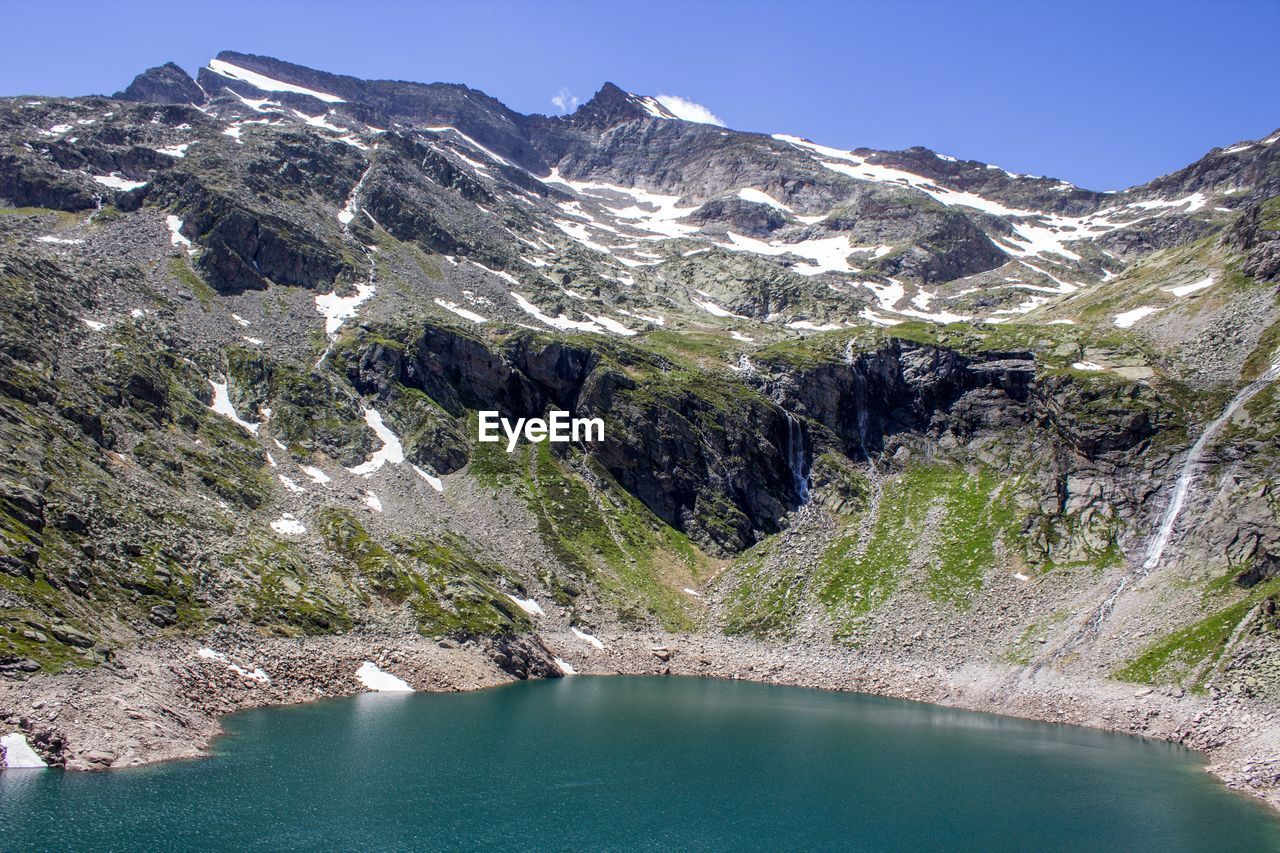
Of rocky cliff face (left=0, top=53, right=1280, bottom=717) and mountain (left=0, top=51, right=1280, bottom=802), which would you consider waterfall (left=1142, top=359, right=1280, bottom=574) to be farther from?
rocky cliff face (left=0, top=53, right=1280, bottom=717)

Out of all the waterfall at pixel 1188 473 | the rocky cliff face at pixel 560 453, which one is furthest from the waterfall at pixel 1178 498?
the rocky cliff face at pixel 560 453

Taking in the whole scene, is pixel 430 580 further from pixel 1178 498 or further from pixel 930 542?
pixel 1178 498

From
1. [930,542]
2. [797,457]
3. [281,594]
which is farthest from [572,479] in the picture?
[281,594]

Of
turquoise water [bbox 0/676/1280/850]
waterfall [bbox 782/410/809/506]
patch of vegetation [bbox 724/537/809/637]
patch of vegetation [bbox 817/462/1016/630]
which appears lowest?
turquoise water [bbox 0/676/1280/850]

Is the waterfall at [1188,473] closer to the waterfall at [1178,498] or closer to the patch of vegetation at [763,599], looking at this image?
the waterfall at [1178,498]

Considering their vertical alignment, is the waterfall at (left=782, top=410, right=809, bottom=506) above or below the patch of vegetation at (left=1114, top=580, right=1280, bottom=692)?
above

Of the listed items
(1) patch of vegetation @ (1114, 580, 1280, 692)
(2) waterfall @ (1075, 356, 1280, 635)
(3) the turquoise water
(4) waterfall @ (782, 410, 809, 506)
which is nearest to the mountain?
(1) patch of vegetation @ (1114, 580, 1280, 692)
